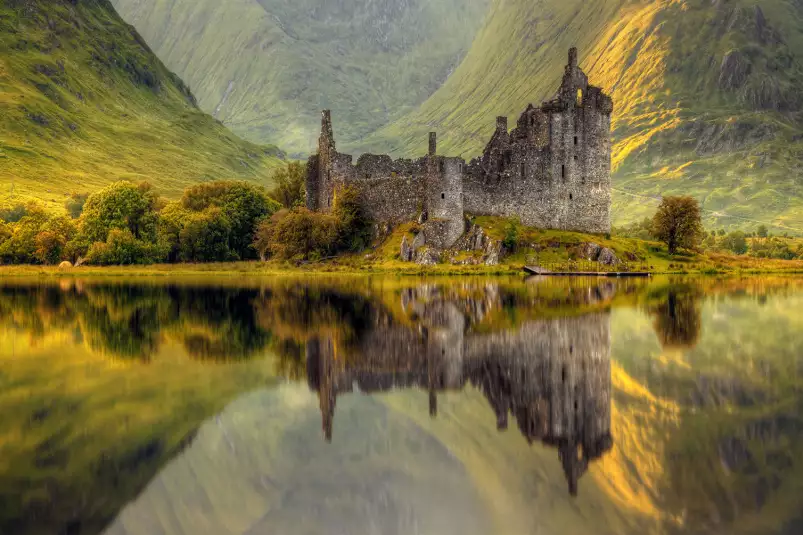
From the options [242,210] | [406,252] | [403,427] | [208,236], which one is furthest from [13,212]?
[403,427]

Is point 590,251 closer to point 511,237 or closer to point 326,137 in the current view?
point 511,237

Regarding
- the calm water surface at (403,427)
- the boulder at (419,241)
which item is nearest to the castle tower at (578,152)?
the boulder at (419,241)

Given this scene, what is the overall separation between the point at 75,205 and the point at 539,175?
8206cm

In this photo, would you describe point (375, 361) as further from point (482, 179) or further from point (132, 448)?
point (482, 179)

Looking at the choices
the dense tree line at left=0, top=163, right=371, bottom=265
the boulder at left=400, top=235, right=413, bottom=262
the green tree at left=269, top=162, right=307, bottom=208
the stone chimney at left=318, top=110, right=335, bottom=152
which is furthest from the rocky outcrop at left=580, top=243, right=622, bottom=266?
the green tree at left=269, top=162, right=307, bottom=208

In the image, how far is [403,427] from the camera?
13969mm

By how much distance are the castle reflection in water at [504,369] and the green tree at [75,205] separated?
102402mm

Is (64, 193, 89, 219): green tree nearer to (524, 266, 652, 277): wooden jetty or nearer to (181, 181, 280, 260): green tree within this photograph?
(181, 181, 280, 260): green tree

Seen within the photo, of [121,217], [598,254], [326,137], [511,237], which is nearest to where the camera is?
[511,237]

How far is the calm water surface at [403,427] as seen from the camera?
973 centimetres

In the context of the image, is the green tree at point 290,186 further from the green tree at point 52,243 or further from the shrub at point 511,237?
the shrub at point 511,237

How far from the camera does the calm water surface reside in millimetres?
9727

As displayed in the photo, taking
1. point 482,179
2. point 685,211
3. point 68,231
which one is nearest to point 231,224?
point 68,231

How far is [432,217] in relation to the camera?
62.6 m
